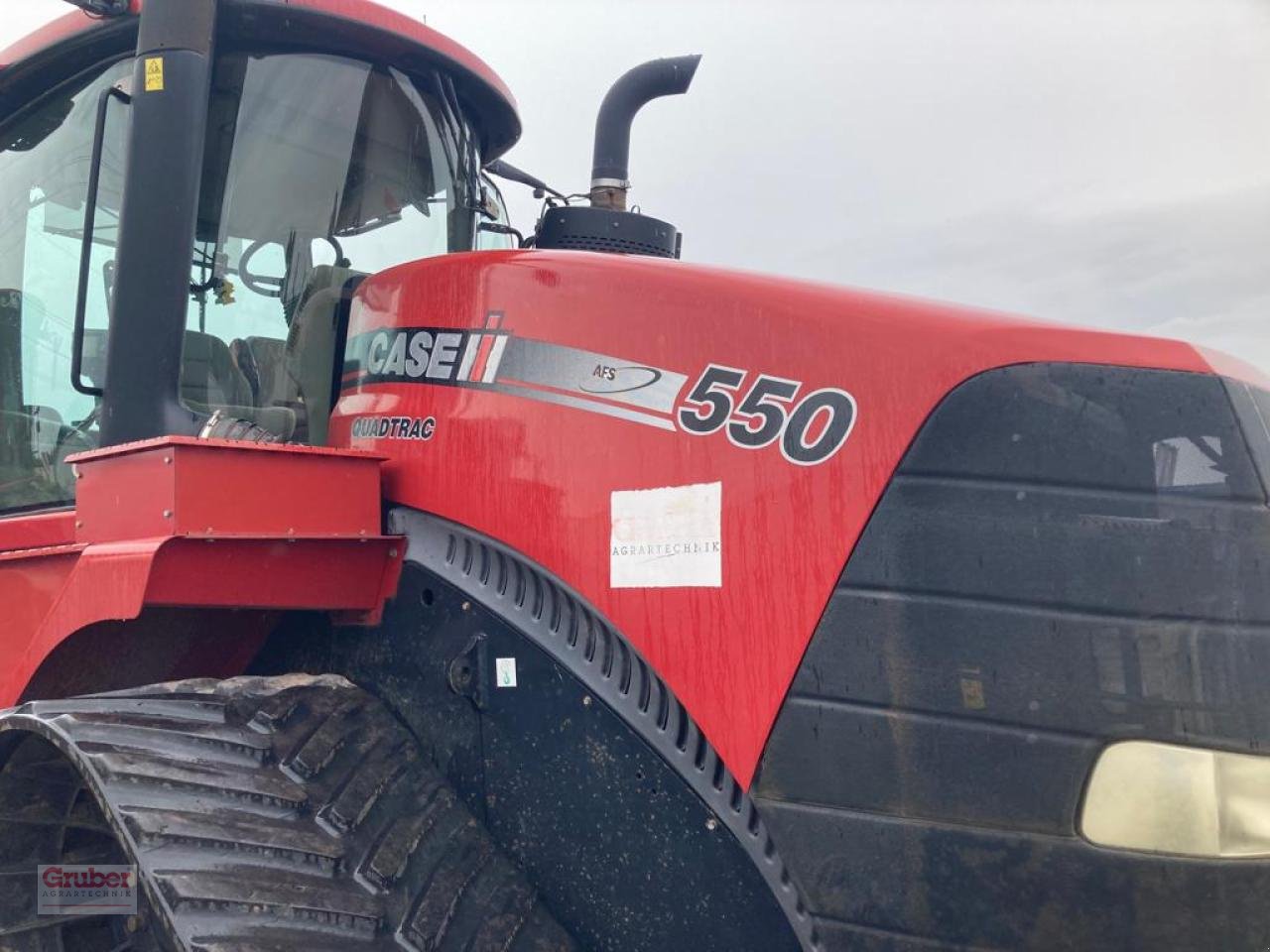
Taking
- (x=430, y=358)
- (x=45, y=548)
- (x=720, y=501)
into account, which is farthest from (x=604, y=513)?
(x=45, y=548)

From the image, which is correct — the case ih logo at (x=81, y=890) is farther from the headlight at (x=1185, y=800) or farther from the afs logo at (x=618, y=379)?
the headlight at (x=1185, y=800)

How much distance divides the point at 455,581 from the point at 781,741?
694 mm

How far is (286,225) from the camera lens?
2.71m

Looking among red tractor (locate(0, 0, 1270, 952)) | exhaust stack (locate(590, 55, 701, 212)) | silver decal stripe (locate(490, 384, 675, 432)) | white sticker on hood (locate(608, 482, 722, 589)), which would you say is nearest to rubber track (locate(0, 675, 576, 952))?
red tractor (locate(0, 0, 1270, 952))

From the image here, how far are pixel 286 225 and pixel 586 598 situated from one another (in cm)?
131

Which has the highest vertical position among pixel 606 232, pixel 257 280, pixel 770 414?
pixel 606 232

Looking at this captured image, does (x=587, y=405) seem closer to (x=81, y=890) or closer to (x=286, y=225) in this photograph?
(x=286, y=225)

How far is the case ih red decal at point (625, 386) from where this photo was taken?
5.79 feet

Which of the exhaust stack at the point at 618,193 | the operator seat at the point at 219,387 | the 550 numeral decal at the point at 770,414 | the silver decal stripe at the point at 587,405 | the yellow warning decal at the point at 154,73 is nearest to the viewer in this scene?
the 550 numeral decal at the point at 770,414

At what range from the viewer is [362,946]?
184cm

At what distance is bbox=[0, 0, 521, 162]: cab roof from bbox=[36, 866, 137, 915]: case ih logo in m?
1.77

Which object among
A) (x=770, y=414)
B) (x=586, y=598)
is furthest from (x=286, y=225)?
(x=770, y=414)

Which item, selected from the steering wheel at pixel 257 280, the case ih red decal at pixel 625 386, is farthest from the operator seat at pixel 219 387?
the case ih red decal at pixel 625 386

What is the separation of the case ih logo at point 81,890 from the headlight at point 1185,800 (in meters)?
1.62
